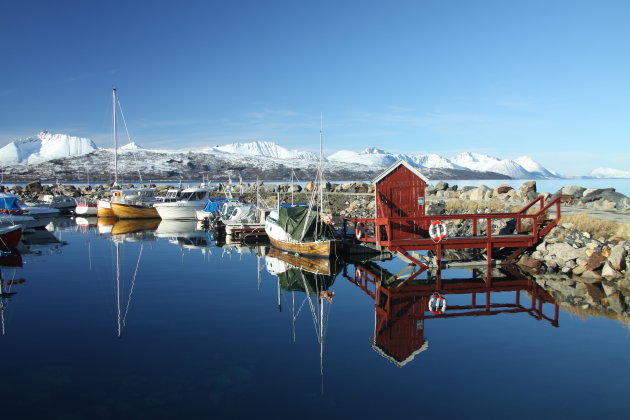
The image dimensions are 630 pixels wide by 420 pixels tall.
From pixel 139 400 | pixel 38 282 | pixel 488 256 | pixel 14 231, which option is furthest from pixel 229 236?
pixel 139 400

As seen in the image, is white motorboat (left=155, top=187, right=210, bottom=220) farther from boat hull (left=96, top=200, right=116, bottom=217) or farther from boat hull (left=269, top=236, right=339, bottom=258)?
boat hull (left=269, top=236, right=339, bottom=258)

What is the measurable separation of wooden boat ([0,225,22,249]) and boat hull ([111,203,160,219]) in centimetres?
2412

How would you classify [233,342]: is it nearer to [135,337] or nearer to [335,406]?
[135,337]

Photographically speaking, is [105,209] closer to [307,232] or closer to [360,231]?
[307,232]

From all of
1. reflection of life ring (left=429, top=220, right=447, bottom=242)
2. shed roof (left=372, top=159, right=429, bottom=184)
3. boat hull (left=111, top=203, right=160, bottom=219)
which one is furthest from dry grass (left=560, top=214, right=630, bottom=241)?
boat hull (left=111, top=203, right=160, bottom=219)

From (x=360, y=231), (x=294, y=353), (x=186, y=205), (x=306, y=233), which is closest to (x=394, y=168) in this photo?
(x=360, y=231)

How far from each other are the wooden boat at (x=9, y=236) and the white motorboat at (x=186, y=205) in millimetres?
23043

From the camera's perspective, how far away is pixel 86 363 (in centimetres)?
1236

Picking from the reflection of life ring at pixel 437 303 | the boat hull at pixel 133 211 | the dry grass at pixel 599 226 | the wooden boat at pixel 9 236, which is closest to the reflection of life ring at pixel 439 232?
the reflection of life ring at pixel 437 303

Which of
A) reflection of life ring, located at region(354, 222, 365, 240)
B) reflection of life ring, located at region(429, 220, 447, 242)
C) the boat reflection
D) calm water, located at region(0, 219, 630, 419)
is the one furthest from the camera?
the boat reflection

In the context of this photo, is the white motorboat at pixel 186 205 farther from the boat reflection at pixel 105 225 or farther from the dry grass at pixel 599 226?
Result: the dry grass at pixel 599 226

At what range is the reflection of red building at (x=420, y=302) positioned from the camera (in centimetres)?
1391

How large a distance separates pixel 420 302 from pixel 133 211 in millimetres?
43125

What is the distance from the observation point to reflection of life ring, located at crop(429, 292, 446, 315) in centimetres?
1683
